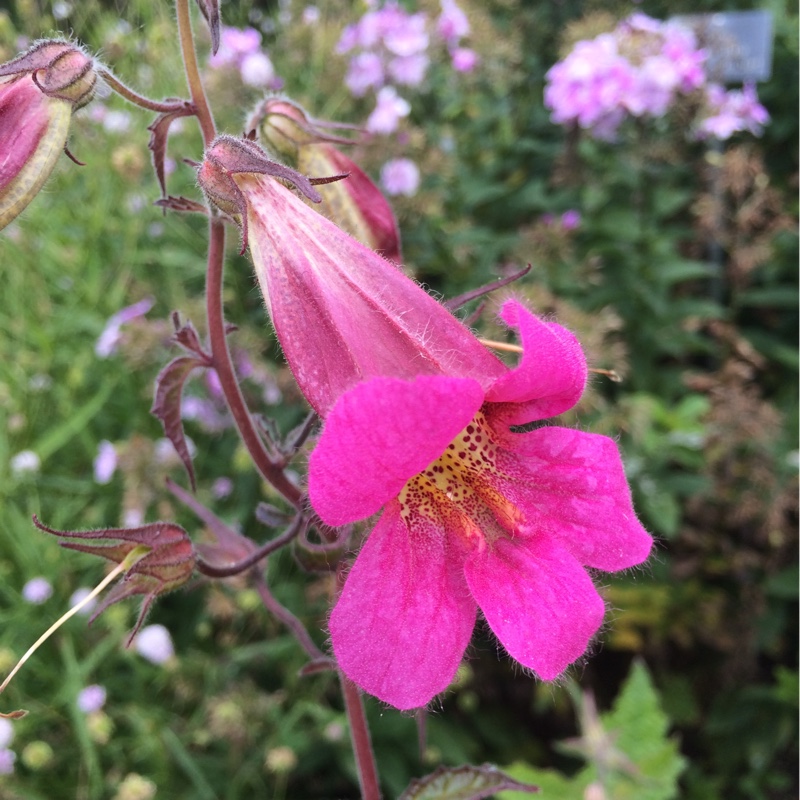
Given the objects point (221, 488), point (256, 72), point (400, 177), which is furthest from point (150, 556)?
point (256, 72)

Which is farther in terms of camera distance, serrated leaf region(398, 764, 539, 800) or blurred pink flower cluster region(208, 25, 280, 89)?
blurred pink flower cluster region(208, 25, 280, 89)

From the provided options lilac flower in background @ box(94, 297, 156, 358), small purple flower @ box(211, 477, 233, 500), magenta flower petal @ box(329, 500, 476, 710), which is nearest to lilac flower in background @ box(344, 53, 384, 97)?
lilac flower in background @ box(94, 297, 156, 358)

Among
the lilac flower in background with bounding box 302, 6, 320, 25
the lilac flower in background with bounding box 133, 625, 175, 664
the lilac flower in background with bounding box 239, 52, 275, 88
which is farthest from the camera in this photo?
the lilac flower in background with bounding box 302, 6, 320, 25

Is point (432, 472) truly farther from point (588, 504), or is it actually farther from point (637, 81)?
point (637, 81)

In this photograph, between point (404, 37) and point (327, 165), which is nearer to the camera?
point (327, 165)

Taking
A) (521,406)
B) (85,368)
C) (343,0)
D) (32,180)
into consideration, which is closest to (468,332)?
(521,406)

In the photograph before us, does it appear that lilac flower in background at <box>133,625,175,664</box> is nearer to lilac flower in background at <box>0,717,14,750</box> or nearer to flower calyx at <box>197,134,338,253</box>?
lilac flower in background at <box>0,717,14,750</box>
